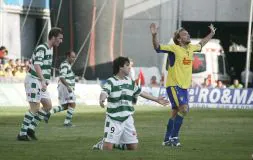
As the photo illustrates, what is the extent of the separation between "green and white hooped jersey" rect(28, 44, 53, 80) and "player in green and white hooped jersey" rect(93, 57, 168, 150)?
9.41 ft

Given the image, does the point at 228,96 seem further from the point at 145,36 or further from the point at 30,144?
the point at 30,144

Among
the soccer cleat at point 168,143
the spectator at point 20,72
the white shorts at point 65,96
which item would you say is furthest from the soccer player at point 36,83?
the spectator at point 20,72

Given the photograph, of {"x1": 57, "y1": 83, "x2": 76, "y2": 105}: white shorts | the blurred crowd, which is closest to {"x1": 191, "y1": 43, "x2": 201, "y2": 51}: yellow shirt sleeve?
{"x1": 57, "y1": 83, "x2": 76, "y2": 105}: white shorts

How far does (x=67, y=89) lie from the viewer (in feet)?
86.9

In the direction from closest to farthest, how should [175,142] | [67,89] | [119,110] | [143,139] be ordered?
1. [119,110]
2. [175,142]
3. [143,139]
4. [67,89]

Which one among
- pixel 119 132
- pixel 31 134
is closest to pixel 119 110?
pixel 119 132

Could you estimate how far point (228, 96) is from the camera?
4066 cm

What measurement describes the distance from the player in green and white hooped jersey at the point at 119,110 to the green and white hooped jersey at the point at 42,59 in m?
2.87

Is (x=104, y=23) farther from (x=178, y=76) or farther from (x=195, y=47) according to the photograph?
(x=178, y=76)

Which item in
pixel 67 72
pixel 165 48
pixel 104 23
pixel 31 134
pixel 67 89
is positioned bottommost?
pixel 31 134

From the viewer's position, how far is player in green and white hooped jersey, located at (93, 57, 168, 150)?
17141 mm

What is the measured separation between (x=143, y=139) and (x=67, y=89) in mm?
6058

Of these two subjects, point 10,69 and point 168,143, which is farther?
point 10,69

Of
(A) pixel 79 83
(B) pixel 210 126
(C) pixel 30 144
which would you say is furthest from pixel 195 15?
(C) pixel 30 144
